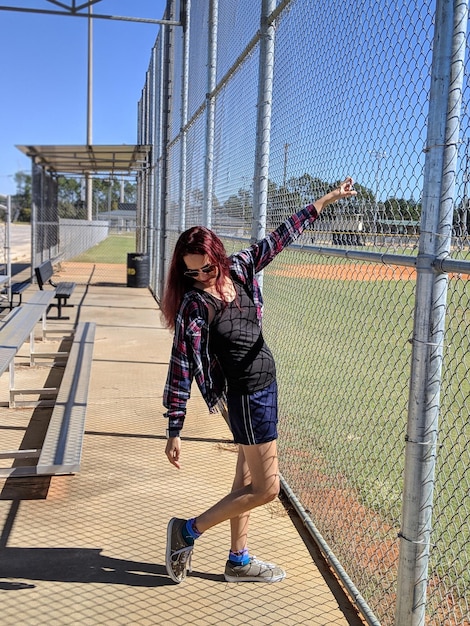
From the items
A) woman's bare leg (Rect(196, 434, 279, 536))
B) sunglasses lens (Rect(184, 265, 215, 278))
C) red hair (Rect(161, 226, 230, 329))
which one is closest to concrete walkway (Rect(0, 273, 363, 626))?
woman's bare leg (Rect(196, 434, 279, 536))

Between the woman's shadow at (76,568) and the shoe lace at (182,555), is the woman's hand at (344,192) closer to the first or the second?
the shoe lace at (182,555)

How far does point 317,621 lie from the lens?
9.54ft

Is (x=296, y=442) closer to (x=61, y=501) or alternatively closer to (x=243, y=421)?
(x=61, y=501)

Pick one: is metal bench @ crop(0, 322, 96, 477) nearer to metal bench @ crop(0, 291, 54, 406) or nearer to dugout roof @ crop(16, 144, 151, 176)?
metal bench @ crop(0, 291, 54, 406)

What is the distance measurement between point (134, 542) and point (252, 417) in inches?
47.2

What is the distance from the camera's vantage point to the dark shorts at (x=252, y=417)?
2914 mm

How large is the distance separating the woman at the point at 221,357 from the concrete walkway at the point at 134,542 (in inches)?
11.2

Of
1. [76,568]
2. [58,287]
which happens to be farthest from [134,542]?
[58,287]

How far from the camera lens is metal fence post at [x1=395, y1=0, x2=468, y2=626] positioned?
7.27 ft

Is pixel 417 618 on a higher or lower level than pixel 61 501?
higher

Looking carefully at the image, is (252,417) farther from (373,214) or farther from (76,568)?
(76,568)

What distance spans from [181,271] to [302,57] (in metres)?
1.94

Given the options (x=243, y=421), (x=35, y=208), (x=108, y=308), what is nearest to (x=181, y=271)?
(x=243, y=421)

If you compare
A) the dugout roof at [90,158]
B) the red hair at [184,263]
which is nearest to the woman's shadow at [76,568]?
the red hair at [184,263]
